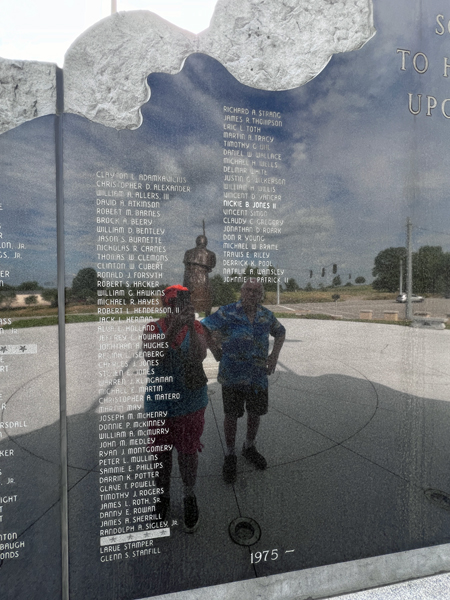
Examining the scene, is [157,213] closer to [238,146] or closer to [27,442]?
[238,146]

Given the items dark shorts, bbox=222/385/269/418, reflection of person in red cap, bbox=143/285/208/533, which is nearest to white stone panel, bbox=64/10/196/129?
reflection of person in red cap, bbox=143/285/208/533

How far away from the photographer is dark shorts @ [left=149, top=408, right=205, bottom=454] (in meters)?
2.21

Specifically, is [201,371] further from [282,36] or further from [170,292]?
[282,36]

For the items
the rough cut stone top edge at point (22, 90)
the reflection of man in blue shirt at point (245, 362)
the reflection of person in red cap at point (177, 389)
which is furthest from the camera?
the reflection of man in blue shirt at point (245, 362)

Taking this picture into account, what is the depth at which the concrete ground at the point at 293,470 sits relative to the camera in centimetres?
204

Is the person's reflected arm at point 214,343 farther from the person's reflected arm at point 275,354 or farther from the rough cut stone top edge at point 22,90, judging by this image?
the rough cut stone top edge at point 22,90

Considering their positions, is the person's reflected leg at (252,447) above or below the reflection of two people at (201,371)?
below

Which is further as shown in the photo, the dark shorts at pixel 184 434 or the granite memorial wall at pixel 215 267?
the dark shorts at pixel 184 434

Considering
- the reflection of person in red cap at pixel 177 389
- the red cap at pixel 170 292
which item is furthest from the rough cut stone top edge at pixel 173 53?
the reflection of person in red cap at pixel 177 389

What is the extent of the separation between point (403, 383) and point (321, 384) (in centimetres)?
72

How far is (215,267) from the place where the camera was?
2.24m

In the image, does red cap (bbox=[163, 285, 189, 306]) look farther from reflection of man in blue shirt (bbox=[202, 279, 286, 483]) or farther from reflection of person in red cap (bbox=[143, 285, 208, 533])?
reflection of man in blue shirt (bbox=[202, 279, 286, 483])

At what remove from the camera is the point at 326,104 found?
2389mm

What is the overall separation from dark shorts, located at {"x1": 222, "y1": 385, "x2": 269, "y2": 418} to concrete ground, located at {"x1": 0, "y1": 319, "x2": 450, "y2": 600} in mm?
59
